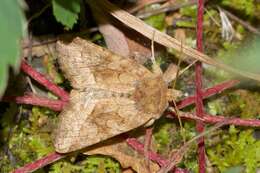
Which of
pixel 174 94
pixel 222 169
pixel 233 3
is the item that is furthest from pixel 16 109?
pixel 233 3

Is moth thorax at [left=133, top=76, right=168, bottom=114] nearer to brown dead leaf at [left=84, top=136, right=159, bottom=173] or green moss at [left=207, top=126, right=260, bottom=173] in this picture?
brown dead leaf at [left=84, top=136, right=159, bottom=173]

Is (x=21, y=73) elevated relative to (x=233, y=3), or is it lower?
lower

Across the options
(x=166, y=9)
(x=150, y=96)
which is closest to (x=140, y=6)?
(x=166, y=9)

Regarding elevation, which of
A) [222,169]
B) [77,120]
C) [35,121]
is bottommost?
[222,169]

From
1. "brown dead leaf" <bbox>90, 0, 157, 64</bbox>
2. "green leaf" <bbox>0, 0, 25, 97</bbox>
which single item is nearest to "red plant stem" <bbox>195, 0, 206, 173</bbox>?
"brown dead leaf" <bbox>90, 0, 157, 64</bbox>

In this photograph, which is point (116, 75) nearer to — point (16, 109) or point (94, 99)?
point (94, 99)

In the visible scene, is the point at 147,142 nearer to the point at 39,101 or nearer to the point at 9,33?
the point at 39,101

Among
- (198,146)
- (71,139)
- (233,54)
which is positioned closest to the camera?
(71,139)
